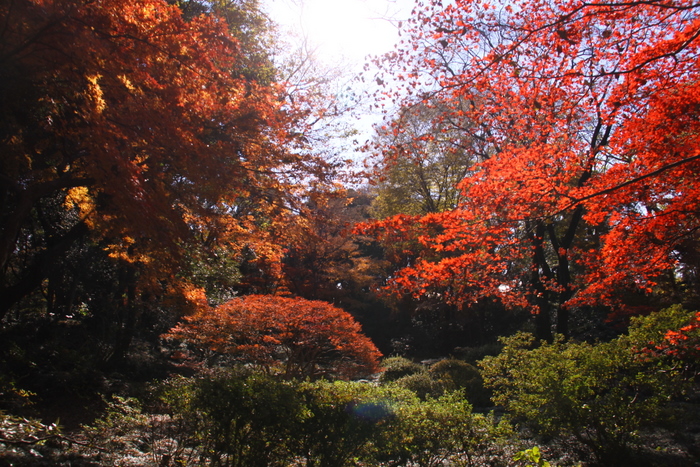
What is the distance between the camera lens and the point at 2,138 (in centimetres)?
556

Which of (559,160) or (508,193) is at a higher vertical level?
(559,160)

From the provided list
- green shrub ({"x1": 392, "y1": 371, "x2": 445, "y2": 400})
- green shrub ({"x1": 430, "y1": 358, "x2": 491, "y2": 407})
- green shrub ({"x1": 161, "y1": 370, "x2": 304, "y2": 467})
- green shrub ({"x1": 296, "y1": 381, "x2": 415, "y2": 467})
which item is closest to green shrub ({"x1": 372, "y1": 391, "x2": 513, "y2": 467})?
green shrub ({"x1": 296, "y1": 381, "x2": 415, "y2": 467})

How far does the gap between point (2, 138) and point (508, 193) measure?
7.28m

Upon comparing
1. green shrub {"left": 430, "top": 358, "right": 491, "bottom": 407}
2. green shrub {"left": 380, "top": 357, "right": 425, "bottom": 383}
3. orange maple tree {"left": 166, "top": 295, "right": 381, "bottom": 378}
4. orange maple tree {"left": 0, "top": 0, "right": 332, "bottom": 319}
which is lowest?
green shrub {"left": 430, "top": 358, "right": 491, "bottom": 407}

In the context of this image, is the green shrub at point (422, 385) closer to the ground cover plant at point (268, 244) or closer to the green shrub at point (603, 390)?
the ground cover plant at point (268, 244)

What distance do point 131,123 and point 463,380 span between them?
359 inches

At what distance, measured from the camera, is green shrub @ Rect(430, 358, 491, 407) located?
9911 millimetres

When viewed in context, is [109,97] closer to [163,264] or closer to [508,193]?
[163,264]

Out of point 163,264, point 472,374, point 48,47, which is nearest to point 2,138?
point 48,47

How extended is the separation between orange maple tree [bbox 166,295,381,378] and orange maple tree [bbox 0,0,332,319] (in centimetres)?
191

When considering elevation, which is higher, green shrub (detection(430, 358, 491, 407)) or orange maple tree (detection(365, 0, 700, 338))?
orange maple tree (detection(365, 0, 700, 338))

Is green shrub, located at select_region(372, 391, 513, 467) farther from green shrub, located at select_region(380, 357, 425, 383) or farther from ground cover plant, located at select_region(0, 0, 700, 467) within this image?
green shrub, located at select_region(380, 357, 425, 383)

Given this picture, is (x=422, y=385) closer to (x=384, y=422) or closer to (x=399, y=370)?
(x=399, y=370)

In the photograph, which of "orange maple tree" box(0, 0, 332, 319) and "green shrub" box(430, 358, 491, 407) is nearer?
"orange maple tree" box(0, 0, 332, 319)
